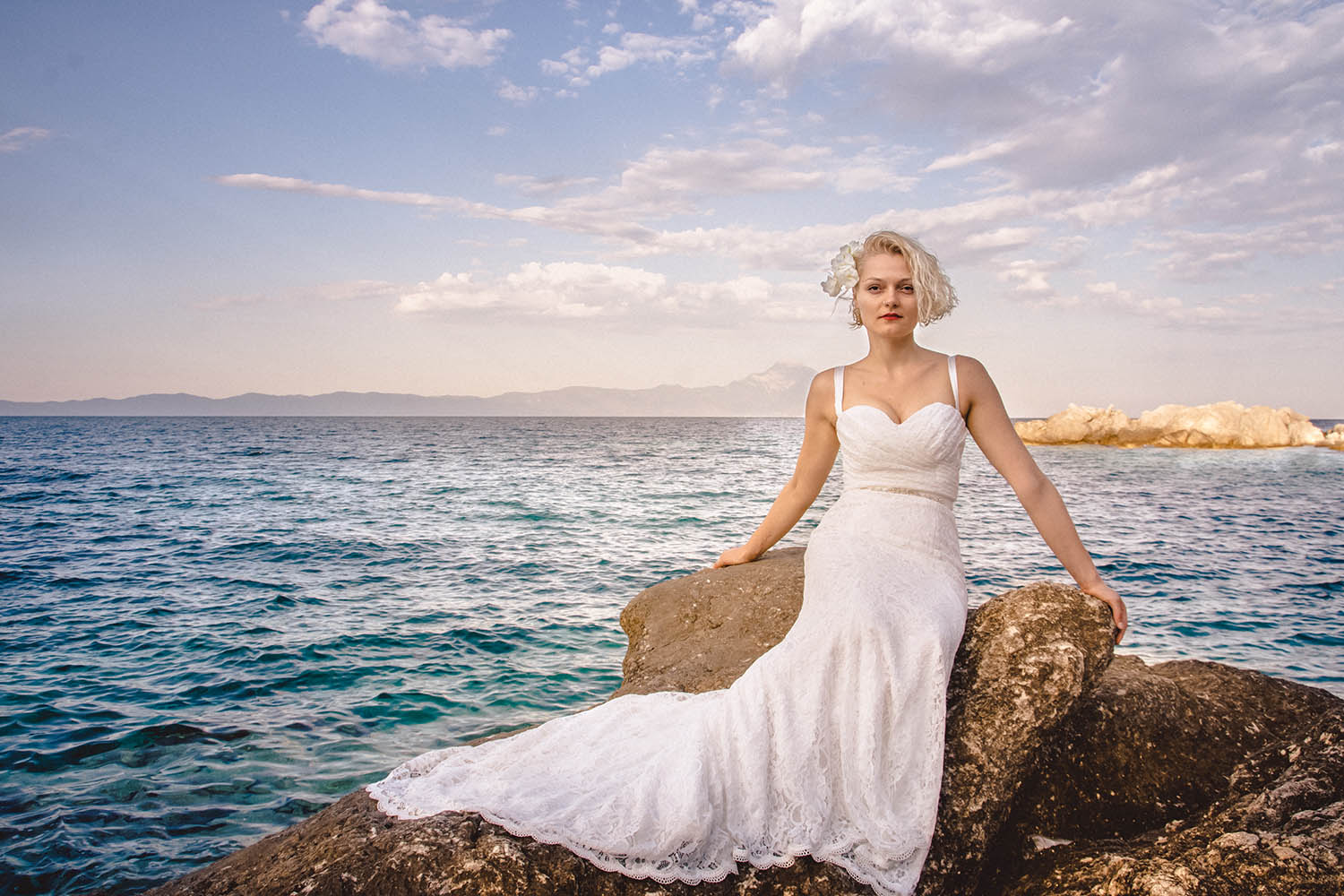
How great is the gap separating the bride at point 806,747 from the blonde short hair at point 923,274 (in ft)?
1.97

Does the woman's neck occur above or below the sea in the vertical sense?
above

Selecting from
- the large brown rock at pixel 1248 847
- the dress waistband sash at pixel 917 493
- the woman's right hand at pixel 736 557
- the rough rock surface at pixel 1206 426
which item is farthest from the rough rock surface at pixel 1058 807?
the rough rock surface at pixel 1206 426

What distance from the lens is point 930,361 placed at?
4.53 meters

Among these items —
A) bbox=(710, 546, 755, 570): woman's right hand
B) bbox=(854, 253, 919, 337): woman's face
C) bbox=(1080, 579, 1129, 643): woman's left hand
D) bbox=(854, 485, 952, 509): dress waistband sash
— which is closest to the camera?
bbox=(1080, 579, 1129, 643): woman's left hand

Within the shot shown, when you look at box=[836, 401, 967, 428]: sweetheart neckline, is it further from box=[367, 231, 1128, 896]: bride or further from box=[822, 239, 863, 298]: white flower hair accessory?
box=[822, 239, 863, 298]: white flower hair accessory

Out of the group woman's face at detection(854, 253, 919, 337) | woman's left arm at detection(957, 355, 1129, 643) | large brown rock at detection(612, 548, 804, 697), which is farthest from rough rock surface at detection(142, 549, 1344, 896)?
large brown rock at detection(612, 548, 804, 697)

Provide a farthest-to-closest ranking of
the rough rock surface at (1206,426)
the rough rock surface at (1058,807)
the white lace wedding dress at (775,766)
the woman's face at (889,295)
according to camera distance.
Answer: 1. the rough rock surface at (1206,426)
2. the woman's face at (889,295)
3. the white lace wedding dress at (775,766)
4. the rough rock surface at (1058,807)

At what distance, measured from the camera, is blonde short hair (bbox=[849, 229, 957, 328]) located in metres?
4.39

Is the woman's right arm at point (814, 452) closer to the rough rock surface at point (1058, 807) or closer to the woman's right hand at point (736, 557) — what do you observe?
the woman's right hand at point (736, 557)

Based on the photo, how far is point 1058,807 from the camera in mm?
3658

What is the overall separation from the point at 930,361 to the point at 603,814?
9.65ft

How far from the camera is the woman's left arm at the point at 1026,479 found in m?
3.83

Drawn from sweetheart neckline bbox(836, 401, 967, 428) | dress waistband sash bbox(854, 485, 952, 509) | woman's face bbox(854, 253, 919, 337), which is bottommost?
dress waistband sash bbox(854, 485, 952, 509)

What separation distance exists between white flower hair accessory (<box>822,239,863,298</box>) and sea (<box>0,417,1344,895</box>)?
19.1ft
